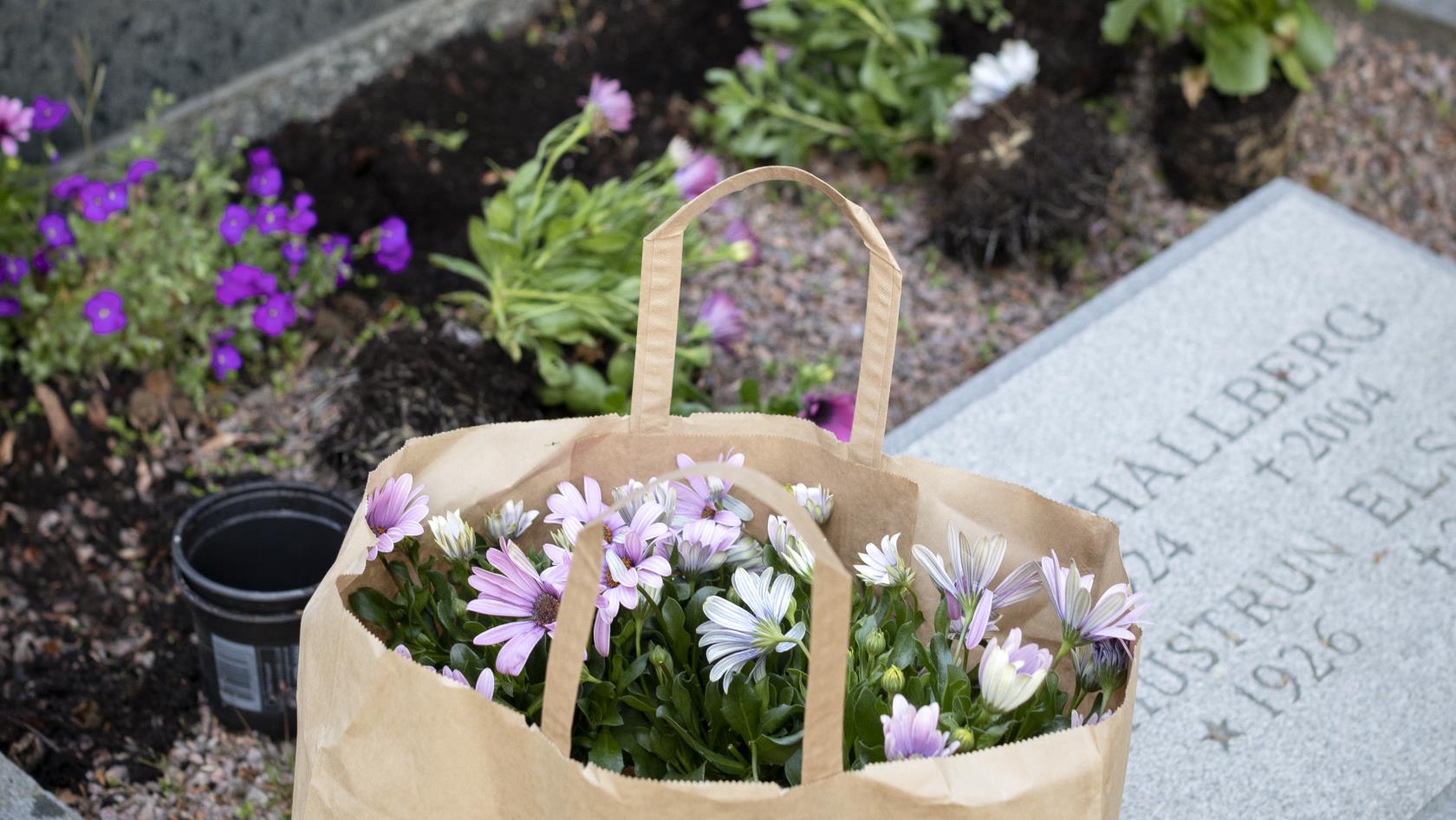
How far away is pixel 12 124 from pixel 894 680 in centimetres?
211

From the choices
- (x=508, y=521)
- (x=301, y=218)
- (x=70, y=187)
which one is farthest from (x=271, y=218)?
(x=508, y=521)

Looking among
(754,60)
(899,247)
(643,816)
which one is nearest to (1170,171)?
(899,247)

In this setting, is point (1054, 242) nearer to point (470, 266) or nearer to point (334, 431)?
point (470, 266)

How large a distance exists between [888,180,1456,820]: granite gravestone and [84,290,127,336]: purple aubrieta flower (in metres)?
1.38

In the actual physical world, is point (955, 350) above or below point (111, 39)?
below

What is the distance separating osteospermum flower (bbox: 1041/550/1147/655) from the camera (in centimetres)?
133

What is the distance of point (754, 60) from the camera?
3.43 meters

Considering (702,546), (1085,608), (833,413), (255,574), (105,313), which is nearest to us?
(1085,608)

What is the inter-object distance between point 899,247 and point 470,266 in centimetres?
109

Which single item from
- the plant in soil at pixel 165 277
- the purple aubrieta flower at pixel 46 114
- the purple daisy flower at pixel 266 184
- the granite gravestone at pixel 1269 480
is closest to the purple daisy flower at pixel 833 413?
the granite gravestone at pixel 1269 480

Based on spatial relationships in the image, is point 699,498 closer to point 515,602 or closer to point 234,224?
point 515,602

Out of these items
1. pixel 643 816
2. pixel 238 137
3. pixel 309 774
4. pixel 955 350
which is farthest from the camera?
pixel 238 137

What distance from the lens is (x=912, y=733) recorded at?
125 centimetres

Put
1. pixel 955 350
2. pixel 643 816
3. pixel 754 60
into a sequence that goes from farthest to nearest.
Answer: pixel 754 60 → pixel 955 350 → pixel 643 816
